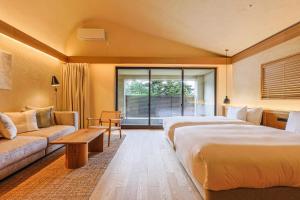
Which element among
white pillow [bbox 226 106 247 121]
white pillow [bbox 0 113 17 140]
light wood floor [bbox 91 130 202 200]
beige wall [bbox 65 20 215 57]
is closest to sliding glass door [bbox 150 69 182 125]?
beige wall [bbox 65 20 215 57]

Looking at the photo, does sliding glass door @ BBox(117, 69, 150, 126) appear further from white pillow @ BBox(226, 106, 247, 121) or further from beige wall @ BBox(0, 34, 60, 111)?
white pillow @ BBox(226, 106, 247, 121)

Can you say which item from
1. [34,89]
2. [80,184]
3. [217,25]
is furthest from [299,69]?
[34,89]

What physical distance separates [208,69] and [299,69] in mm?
3421

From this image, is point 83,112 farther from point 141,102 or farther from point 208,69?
point 208,69

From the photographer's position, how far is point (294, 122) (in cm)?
317

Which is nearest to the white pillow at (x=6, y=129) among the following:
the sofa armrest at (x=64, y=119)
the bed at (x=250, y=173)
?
the sofa armrest at (x=64, y=119)

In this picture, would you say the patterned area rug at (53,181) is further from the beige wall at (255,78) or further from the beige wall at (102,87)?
the beige wall at (255,78)

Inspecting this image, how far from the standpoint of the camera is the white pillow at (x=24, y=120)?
11.5ft

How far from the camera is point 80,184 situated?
2.48 m

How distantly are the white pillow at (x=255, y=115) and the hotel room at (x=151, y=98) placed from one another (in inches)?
1.1

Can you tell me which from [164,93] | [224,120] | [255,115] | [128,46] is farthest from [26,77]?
[255,115]

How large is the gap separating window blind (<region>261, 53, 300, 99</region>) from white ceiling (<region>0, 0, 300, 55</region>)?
642mm

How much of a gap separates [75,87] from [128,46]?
6.97 ft

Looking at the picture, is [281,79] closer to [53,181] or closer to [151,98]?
[151,98]
